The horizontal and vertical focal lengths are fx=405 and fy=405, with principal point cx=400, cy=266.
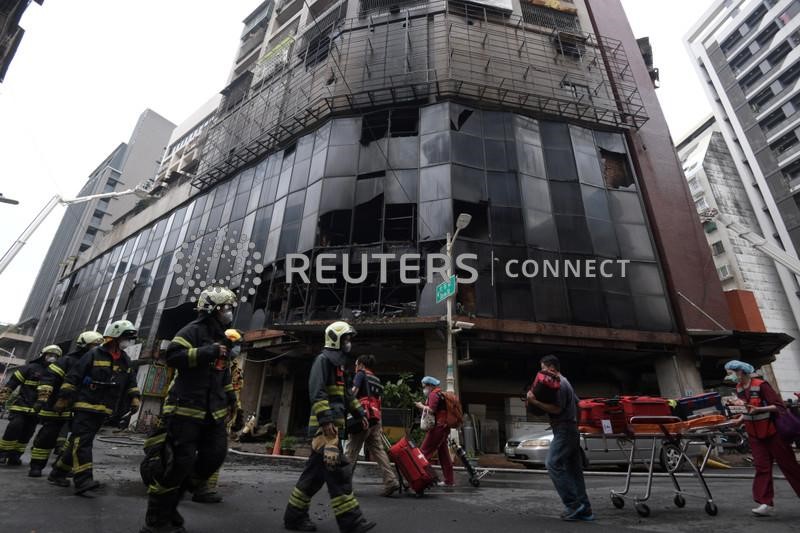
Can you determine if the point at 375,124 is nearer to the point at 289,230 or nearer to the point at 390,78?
the point at 390,78

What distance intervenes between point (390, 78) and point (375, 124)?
2.62m

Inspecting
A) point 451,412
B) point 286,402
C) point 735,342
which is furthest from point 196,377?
point 735,342

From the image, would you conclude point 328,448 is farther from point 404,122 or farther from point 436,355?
point 404,122

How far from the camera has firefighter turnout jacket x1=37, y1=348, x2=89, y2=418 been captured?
5.54 metres

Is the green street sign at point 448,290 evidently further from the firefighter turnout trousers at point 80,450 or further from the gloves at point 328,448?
the firefighter turnout trousers at point 80,450

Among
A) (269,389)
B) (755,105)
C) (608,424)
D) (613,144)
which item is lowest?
(608,424)

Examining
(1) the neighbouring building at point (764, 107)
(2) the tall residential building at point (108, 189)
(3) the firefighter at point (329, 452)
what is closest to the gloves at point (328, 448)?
(3) the firefighter at point (329, 452)

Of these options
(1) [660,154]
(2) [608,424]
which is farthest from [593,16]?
(2) [608,424]

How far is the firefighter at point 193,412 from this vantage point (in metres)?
2.99

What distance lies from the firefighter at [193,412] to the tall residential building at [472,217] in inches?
360

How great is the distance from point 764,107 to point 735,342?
142 feet

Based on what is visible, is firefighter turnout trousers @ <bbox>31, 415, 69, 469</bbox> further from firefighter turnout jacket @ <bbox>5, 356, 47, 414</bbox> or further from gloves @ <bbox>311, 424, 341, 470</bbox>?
gloves @ <bbox>311, 424, 341, 470</bbox>

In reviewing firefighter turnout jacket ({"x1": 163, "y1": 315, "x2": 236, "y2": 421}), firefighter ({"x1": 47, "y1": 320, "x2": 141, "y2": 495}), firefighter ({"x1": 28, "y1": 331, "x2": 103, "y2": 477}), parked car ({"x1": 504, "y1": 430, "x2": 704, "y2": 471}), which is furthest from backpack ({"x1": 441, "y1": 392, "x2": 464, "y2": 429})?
firefighter ({"x1": 28, "y1": 331, "x2": 103, "y2": 477})

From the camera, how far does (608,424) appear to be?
4836mm
